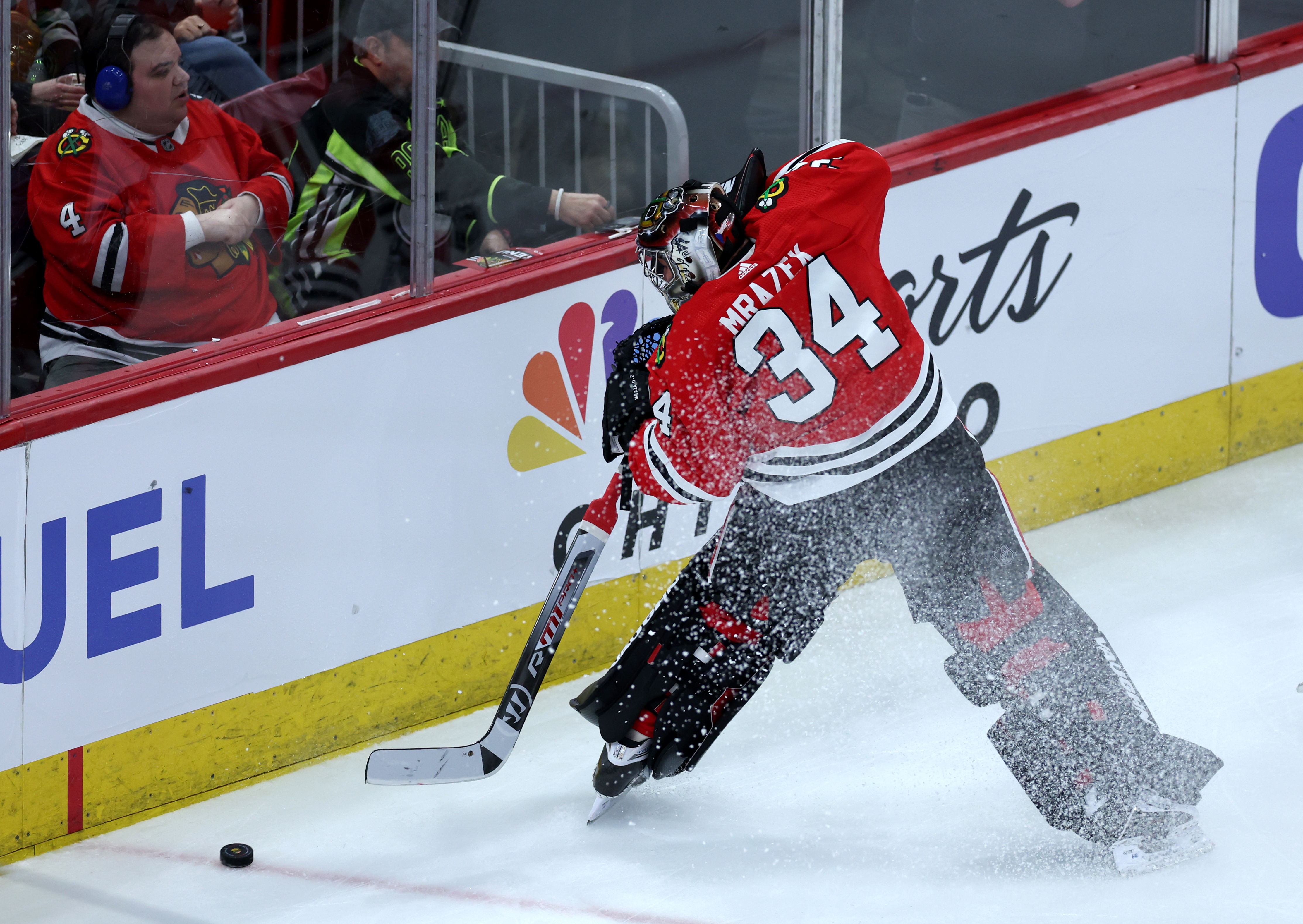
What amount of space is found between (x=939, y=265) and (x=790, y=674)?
1007 millimetres

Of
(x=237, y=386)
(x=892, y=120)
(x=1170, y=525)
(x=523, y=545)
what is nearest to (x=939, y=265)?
(x=892, y=120)

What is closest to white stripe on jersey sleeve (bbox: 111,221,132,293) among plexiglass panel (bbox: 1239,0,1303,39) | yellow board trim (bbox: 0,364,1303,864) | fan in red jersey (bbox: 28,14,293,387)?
fan in red jersey (bbox: 28,14,293,387)

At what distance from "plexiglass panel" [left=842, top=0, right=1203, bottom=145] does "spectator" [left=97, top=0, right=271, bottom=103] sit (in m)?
1.38

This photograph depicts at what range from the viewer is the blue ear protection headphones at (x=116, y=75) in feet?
10.0

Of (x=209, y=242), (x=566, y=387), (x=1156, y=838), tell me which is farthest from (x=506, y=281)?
(x=1156, y=838)

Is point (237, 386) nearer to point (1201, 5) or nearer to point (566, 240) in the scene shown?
point (566, 240)

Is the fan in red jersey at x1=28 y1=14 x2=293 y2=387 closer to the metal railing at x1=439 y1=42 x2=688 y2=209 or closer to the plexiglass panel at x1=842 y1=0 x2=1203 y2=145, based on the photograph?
the metal railing at x1=439 y1=42 x2=688 y2=209

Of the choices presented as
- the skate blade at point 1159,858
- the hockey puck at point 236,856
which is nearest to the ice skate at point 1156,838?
the skate blade at point 1159,858

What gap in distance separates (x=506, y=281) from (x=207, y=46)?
737 mm

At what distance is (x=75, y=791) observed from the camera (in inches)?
125

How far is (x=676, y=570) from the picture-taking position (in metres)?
3.90

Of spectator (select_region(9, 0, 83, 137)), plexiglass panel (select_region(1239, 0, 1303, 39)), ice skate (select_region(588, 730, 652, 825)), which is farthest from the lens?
plexiglass panel (select_region(1239, 0, 1303, 39))

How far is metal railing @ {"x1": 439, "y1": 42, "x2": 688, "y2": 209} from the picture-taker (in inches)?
137

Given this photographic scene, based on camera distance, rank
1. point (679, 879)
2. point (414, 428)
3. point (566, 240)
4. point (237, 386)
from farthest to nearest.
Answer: point (566, 240) → point (414, 428) → point (237, 386) → point (679, 879)
